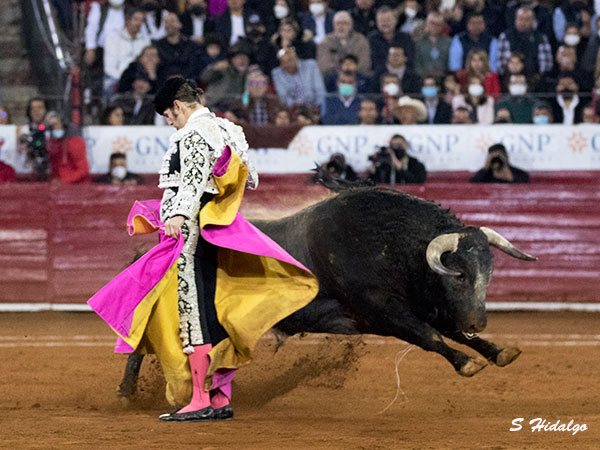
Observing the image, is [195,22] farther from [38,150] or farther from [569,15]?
[569,15]

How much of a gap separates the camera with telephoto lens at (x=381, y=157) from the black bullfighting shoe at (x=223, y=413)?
4807 millimetres

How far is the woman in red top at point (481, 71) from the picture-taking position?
9.50 metres

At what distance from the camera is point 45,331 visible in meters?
8.09

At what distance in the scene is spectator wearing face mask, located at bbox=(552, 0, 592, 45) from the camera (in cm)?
1005

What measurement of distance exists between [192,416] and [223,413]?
16 cm

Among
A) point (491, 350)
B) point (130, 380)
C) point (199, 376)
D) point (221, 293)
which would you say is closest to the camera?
point (199, 376)

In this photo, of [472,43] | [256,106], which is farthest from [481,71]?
[256,106]

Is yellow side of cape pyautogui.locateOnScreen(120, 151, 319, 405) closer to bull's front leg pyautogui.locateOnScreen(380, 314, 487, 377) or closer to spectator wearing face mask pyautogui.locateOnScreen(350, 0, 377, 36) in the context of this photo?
bull's front leg pyautogui.locateOnScreen(380, 314, 487, 377)

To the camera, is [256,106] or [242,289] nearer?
[242,289]

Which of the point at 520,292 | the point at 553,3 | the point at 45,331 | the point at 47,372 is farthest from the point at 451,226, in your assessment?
the point at 553,3

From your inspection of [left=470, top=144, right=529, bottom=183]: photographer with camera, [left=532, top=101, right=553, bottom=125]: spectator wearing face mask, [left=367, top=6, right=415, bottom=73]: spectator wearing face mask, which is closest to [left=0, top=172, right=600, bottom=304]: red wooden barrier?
[left=470, top=144, right=529, bottom=183]: photographer with camera

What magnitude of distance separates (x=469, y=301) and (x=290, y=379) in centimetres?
161

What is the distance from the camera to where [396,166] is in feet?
30.2

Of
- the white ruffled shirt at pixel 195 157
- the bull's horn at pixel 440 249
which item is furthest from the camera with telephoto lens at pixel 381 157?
the white ruffled shirt at pixel 195 157
